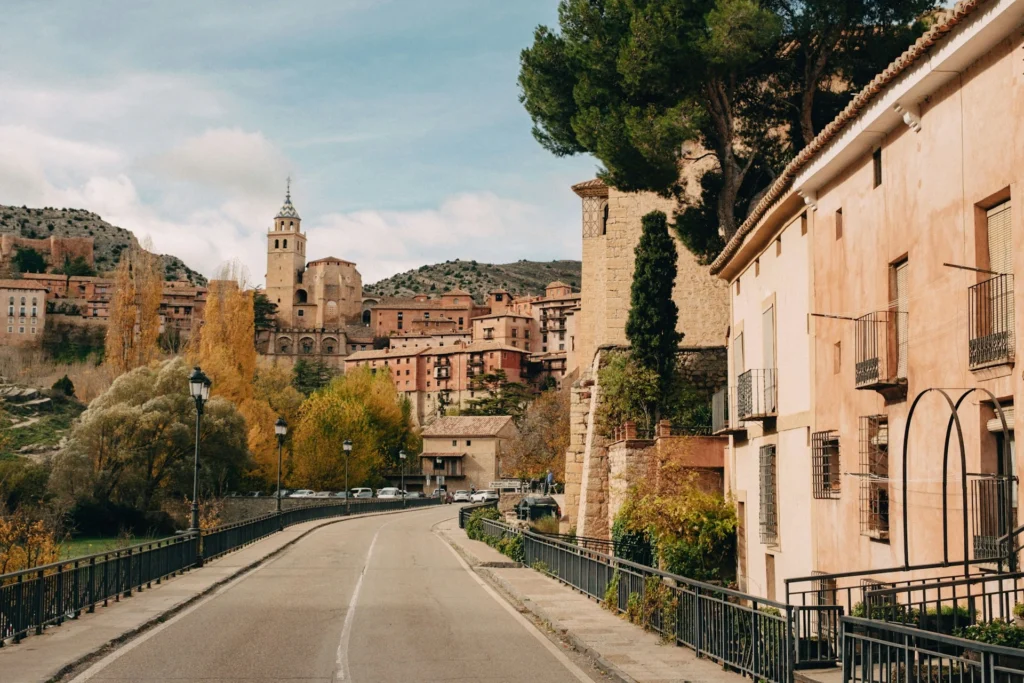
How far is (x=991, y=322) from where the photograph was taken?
11.2 meters

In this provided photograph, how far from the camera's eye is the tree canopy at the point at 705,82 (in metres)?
28.4

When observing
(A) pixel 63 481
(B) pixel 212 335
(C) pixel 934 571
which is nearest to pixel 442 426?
(B) pixel 212 335

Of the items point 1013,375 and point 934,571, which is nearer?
point 1013,375

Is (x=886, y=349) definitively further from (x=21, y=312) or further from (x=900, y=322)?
(x=21, y=312)

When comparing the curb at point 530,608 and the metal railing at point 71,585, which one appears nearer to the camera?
the curb at point 530,608

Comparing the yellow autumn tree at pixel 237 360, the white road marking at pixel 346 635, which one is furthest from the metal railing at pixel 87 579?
the yellow autumn tree at pixel 237 360

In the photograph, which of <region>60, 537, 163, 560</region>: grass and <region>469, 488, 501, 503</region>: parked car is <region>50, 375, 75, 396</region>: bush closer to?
<region>469, 488, 501, 503</region>: parked car

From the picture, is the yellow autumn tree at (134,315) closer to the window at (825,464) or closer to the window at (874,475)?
the window at (825,464)

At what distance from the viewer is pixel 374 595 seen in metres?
21.8

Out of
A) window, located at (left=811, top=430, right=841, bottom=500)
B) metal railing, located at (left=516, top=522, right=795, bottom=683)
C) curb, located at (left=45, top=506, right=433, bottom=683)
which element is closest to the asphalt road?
curb, located at (left=45, top=506, right=433, bottom=683)

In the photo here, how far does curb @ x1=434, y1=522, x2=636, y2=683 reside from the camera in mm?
12336

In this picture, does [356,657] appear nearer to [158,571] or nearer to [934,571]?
[934,571]

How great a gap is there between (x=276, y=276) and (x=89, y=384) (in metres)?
106

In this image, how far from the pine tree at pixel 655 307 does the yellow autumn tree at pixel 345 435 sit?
56.6m
